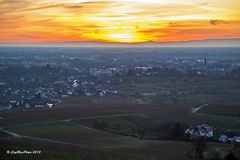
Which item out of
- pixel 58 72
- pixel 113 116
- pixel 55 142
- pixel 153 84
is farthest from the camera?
pixel 58 72

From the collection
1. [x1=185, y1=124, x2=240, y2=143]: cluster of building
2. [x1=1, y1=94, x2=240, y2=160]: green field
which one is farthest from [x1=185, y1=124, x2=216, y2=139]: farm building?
[x1=1, y1=94, x2=240, y2=160]: green field

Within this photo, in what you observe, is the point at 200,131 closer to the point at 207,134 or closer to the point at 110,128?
the point at 207,134

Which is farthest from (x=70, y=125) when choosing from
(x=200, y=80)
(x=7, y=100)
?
(x=200, y=80)

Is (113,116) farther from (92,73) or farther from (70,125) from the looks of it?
(92,73)

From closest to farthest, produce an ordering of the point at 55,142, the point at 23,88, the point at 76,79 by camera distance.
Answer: the point at 55,142
the point at 23,88
the point at 76,79

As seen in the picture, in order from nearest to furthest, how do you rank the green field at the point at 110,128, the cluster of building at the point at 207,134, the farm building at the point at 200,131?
the green field at the point at 110,128 → the cluster of building at the point at 207,134 → the farm building at the point at 200,131

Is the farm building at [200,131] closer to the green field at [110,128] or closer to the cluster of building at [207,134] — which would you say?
the cluster of building at [207,134]

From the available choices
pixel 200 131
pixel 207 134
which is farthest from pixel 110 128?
pixel 207 134

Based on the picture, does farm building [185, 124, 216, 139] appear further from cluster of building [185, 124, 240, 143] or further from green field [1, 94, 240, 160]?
green field [1, 94, 240, 160]

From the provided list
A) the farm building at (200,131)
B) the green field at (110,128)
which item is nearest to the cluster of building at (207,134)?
the farm building at (200,131)

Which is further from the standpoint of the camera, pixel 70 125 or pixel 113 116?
pixel 113 116
